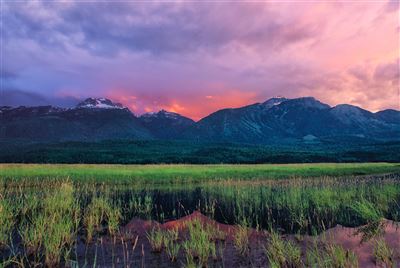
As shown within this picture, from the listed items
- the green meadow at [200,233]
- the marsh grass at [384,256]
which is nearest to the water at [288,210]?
the green meadow at [200,233]

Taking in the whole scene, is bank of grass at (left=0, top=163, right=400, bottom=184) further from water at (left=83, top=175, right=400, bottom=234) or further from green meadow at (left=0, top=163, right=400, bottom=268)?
water at (left=83, top=175, right=400, bottom=234)

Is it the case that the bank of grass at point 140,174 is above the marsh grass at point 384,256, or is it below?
below

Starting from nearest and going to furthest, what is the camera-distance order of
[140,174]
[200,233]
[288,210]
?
[200,233]
[288,210]
[140,174]

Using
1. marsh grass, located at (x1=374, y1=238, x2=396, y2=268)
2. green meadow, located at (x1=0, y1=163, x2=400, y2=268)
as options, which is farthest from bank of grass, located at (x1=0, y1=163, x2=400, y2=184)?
marsh grass, located at (x1=374, y1=238, x2=396, y2=268)

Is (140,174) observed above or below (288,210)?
below

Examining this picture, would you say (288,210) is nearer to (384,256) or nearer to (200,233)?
(200,233)

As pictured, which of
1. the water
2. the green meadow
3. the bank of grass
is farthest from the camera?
the bank of grass

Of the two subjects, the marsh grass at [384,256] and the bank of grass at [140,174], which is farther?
the bank of grass at [140,174]

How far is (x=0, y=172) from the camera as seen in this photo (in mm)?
46562

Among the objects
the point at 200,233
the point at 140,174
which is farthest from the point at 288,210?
the point at 140,174

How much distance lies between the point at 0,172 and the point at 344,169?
56461mm

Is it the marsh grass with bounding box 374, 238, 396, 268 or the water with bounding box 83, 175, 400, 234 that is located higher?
the marsh grass with bounding box 374, 238, 396, 268

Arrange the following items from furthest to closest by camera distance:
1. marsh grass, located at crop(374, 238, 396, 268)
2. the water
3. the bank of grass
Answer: the bank of grass → the water → marsh grass, located at crop(374, 238, 396, 268)

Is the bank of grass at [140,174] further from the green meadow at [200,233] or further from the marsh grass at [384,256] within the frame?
the marsh grass at [384,256]
